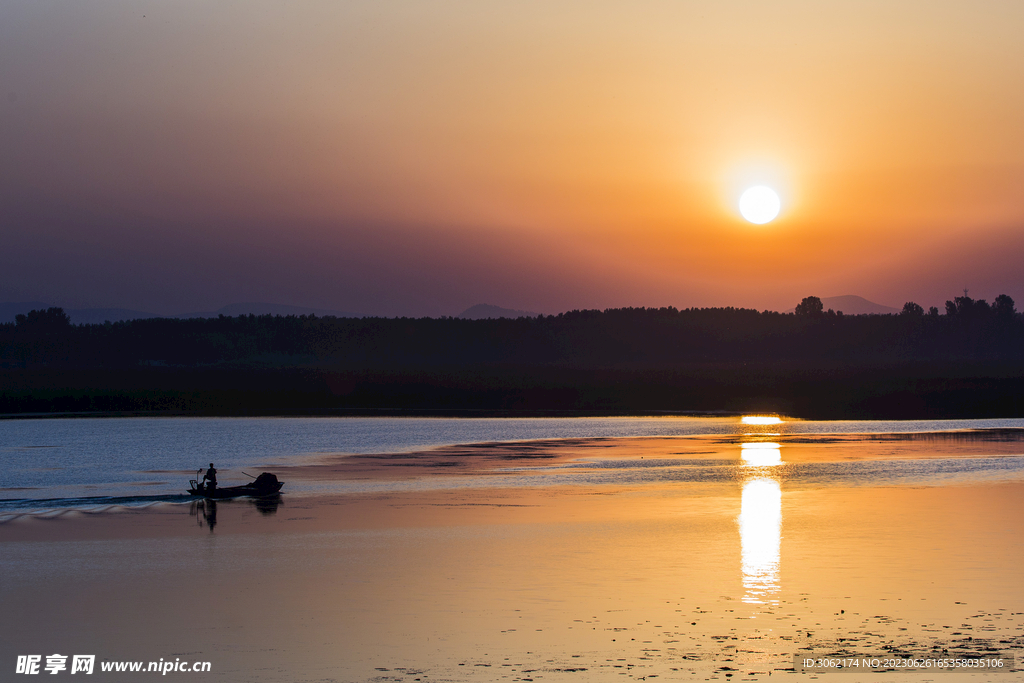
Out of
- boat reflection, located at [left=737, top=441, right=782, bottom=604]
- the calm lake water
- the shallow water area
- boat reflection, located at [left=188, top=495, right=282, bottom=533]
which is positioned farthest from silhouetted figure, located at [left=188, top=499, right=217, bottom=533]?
boat reflection, located at [left=737, top=441, right=782, bottom=604]

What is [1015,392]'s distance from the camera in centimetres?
10069

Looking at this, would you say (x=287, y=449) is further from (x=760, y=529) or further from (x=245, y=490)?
(x=760, y=529)

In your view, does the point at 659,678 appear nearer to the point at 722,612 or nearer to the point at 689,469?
the point at 722,612

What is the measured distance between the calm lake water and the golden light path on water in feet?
5.29

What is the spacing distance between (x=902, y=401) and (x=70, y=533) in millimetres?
89075

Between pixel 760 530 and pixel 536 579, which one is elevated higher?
pixel 760 530

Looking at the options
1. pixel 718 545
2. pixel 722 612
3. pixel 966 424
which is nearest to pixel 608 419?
pixel 966 424

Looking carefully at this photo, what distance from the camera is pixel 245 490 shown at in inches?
1319

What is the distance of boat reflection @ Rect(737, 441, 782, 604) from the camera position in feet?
61.4

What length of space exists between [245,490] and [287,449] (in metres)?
21.6

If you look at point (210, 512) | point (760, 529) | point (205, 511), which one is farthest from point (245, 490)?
point (760, 529)

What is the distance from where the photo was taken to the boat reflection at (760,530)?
61.4ft

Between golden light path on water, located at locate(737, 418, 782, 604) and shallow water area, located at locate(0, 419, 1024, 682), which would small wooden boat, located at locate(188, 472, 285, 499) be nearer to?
shallow water area, located at locate(0, 419, 1024, 682)

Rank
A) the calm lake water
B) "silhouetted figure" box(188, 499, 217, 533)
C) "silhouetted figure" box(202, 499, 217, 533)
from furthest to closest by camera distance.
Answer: the calm lake water → "silhouetted figure" box(188, 499, 217, 533) → "silhouetted figure" box(202, 499, 217, 533)
